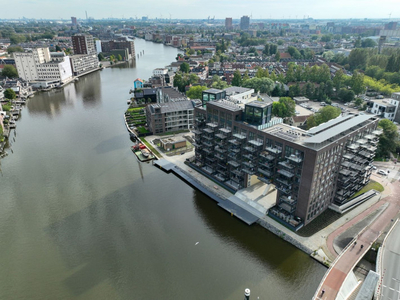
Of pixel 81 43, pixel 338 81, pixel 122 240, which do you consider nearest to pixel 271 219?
pixel 122 240

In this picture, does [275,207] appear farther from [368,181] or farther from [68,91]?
[68,91]

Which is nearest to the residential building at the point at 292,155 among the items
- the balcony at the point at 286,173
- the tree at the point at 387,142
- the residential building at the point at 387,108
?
the balcony at the point at 286,173

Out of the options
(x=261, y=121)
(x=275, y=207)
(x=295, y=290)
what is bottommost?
(x=295, y=290)

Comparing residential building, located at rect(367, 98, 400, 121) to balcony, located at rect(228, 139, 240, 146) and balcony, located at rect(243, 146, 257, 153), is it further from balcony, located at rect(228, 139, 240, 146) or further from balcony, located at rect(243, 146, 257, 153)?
balcony, located at rect(228, 139, 240, 146)

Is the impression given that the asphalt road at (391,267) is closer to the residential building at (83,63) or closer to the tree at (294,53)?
the residential building at (83,63)

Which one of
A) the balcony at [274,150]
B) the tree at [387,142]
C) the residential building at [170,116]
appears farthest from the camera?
the residential building at [170,116]

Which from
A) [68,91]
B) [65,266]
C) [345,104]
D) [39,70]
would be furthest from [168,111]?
[39,70]

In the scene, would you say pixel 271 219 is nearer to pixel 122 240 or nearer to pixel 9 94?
pixel 122 240
